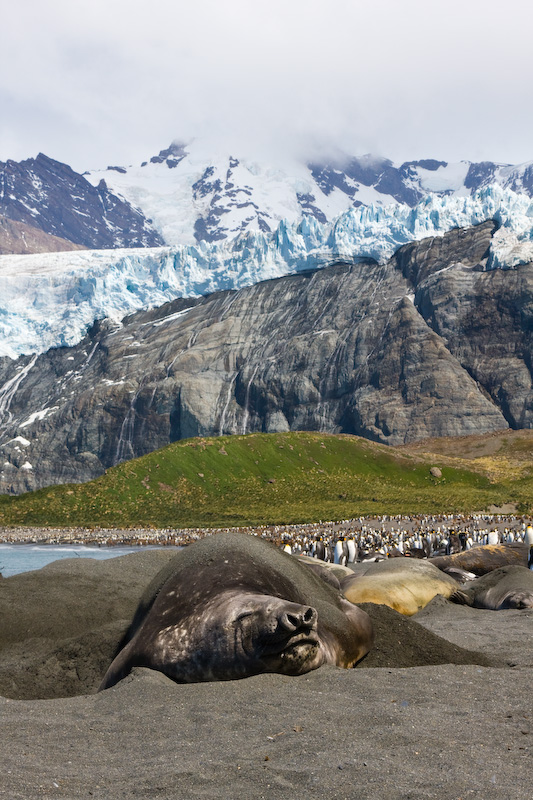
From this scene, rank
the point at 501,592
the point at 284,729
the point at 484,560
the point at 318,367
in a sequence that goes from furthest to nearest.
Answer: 1. the point at 318,367
2. the point at 484,560
3. the point at 501,592
4. the point at 284,729

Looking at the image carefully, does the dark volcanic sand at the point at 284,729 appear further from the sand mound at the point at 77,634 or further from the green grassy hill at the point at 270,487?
the green grassy hill at the point at 270,487

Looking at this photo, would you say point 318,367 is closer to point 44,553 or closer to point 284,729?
point 44,553

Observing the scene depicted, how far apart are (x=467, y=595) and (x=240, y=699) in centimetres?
1062

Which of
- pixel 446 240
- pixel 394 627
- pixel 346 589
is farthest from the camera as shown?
pixel 446 240

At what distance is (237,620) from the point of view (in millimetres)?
6961

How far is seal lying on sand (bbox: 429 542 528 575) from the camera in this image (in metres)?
21.9

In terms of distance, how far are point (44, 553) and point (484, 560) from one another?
99.6 ft

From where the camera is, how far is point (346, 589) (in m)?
14.1

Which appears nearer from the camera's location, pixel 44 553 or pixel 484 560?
pixel 484 560

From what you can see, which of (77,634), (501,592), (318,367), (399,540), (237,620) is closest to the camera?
(237,620)

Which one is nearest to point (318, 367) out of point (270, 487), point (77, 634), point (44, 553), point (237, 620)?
point (270, 487)

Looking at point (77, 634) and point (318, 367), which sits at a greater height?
point (318, 367)

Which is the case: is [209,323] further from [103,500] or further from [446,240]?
[103,500]

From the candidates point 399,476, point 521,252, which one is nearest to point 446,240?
point 521,252
